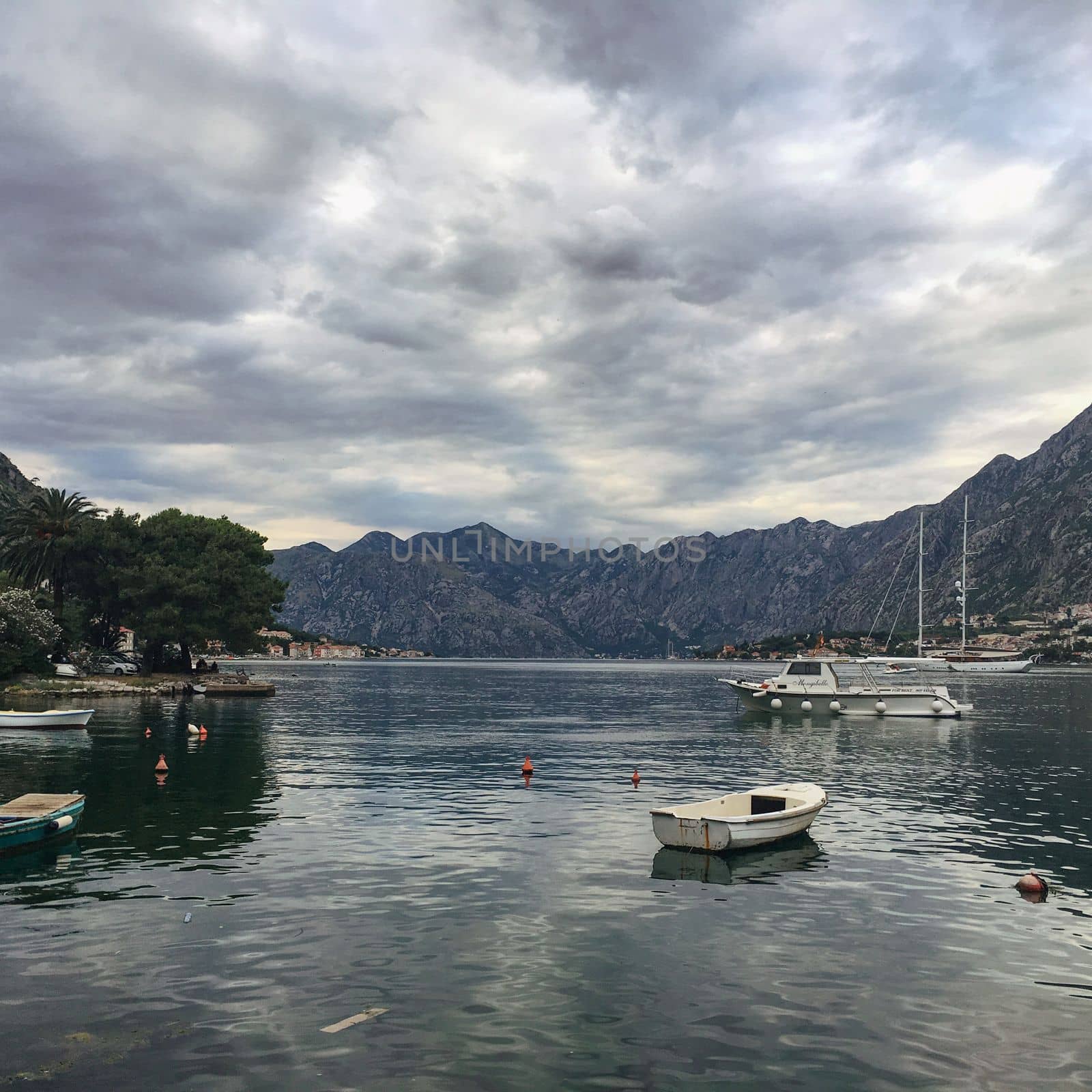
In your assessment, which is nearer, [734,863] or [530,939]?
[530,939]

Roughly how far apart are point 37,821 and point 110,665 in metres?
110

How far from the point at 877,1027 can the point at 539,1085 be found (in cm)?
654

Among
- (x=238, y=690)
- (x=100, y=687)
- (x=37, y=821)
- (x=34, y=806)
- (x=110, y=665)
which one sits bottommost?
(x=238, y=690)

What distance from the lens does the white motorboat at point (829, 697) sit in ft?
308

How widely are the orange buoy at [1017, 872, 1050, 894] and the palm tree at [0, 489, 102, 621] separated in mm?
111980

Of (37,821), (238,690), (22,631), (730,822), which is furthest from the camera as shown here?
(238,690)

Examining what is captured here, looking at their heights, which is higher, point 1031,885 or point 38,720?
point 38,720

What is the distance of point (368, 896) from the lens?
2438cm

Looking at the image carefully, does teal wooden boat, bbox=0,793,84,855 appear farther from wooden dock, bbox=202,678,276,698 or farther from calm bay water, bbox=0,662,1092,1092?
wooden dock, bbox=202,678,276,698

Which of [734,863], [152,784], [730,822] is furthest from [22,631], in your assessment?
[734,863]

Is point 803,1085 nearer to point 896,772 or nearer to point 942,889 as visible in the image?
point 942,889

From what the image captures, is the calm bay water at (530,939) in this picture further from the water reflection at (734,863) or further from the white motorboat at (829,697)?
the white motorboat at (829,697)

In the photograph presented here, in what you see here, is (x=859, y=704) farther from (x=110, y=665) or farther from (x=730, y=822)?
(x=110, y=665)

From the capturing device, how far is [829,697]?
97875 millimetres
